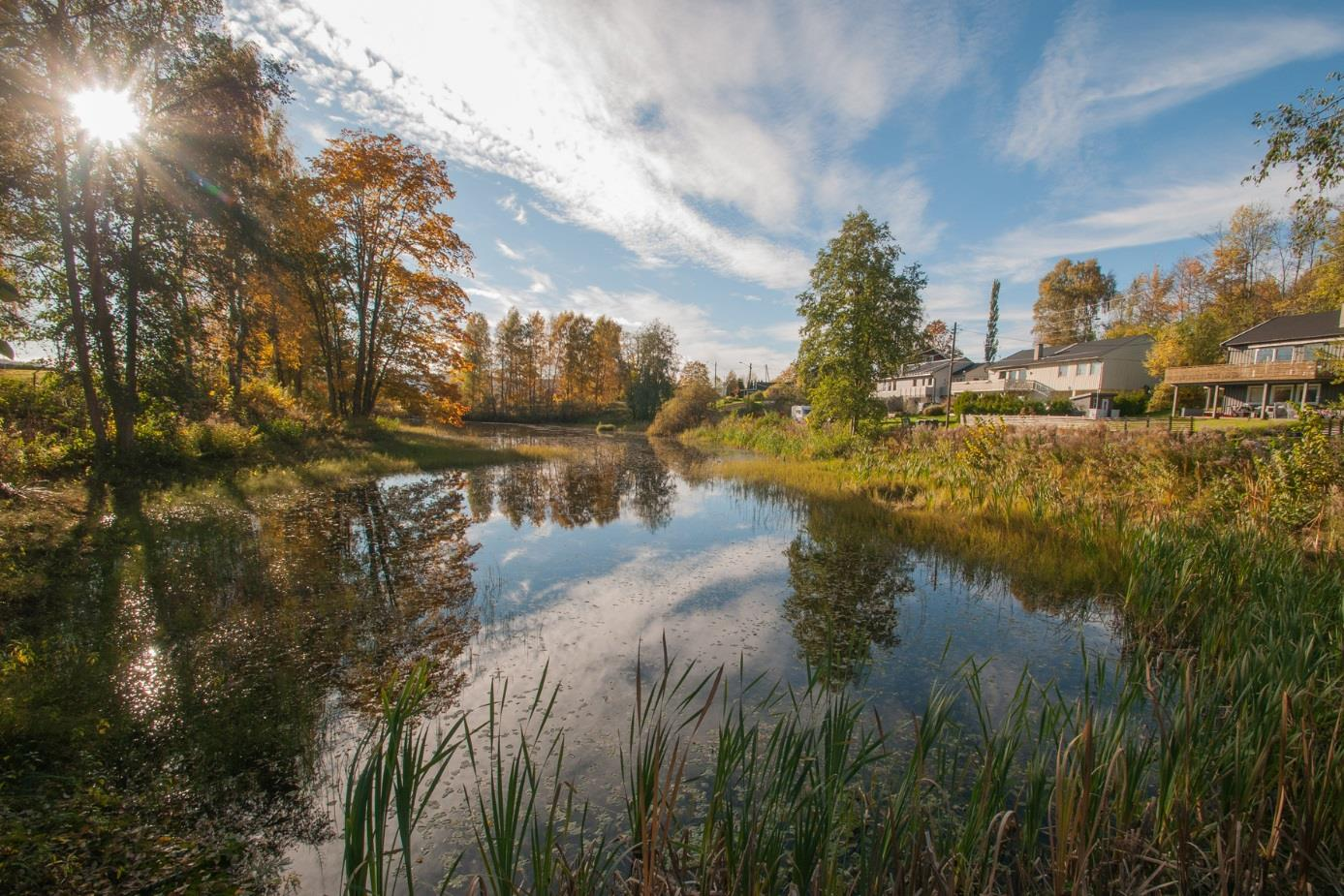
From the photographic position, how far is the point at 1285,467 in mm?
6977

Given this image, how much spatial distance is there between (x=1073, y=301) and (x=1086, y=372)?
73.3 ft

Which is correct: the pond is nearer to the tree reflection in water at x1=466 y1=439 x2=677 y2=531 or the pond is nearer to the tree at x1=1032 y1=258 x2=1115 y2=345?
the tree reflection in water at x1=466 y1=439 x2=677 y2=531

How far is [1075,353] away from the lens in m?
44.7

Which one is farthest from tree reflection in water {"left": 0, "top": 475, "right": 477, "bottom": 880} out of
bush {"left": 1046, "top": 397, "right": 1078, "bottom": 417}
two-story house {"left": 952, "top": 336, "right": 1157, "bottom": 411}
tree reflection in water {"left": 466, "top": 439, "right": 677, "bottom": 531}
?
two-story house {"left": 952, "top": 336, "right": 1157, "bottom": 411}

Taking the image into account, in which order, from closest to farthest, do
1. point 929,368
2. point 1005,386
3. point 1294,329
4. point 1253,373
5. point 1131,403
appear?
point 1253,373 → point 1294,329 → point 1131,403 → point 1005,386 → point 929,368

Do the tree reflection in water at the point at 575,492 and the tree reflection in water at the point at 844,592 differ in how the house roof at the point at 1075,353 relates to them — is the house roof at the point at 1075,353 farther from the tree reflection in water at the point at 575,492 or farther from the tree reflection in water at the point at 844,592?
the tree reflection in water at the point at 844,592

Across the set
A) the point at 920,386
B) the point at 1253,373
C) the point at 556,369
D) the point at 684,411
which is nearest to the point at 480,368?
the point at 556,369

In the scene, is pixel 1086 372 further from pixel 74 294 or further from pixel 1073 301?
pixel 74 294

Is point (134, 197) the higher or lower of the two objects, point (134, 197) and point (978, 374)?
the lower

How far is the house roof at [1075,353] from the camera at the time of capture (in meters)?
41.7

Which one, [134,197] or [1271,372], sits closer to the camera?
[134,197]

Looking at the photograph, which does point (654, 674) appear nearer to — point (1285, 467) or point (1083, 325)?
point (1285, 467)

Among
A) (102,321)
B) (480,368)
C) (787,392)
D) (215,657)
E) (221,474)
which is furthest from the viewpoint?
(787,392)

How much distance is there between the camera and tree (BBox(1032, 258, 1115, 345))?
57938 mm
